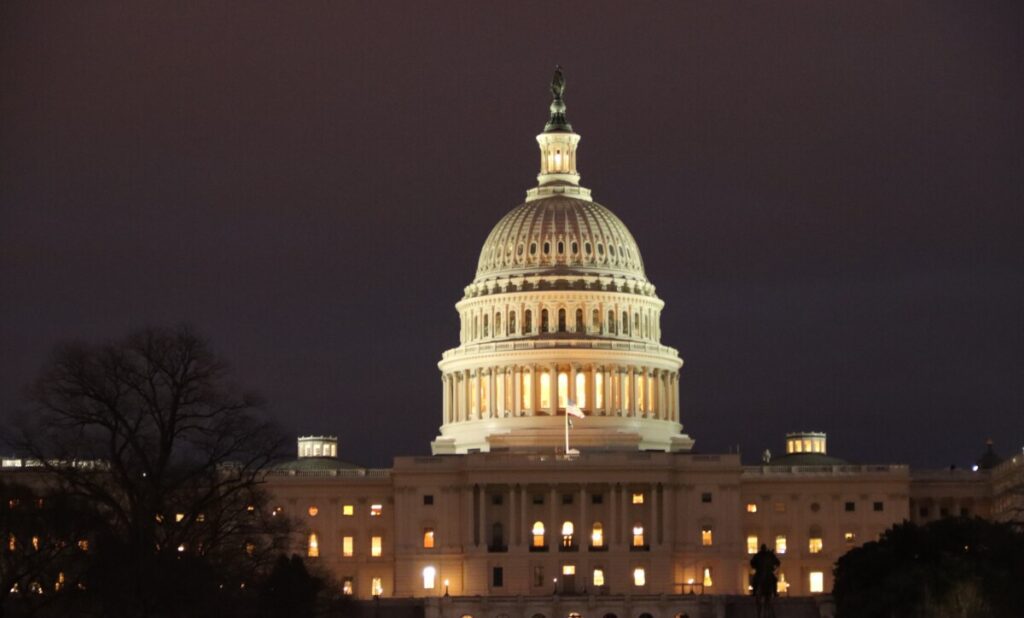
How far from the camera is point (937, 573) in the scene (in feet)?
495

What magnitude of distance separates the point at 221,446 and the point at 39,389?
31.2 ft

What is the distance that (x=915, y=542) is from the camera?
554ft

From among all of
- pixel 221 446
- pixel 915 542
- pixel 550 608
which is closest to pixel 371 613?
pixel 550 608

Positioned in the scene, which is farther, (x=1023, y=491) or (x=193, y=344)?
(x=1023, y=491)

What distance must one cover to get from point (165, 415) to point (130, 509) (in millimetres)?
4211

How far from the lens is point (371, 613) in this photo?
7318 inches

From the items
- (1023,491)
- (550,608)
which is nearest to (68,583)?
(550,608)

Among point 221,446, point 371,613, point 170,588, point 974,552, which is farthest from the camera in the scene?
point 371,613

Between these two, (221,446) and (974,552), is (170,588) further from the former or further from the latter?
(974,552)

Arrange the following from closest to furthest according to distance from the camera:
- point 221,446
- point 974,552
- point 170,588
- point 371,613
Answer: point 170,588 < point 221,446 < point 974,552 < point 371,613

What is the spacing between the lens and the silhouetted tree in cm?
14350

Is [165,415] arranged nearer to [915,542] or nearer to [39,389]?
[39,389]

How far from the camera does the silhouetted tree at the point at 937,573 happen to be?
471 ft

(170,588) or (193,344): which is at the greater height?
(193,344)
